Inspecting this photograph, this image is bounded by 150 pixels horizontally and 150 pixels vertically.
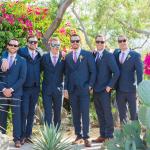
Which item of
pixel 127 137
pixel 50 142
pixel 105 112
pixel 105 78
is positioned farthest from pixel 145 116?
pixel 105 112

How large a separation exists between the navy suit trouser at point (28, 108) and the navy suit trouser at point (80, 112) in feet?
2.46

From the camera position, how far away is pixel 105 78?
400 inches

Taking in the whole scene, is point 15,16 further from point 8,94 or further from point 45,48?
point 8,94

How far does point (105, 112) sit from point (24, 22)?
3.89m

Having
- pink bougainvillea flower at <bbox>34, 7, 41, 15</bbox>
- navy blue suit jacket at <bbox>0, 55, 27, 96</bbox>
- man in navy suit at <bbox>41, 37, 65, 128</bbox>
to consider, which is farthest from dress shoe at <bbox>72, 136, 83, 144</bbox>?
pink bougainvillea flower at <bbox>34, 7, 41, 15</bbox>

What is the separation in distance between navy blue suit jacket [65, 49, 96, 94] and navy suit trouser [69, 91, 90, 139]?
0.13m

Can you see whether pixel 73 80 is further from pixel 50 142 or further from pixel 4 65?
pixel 50 142

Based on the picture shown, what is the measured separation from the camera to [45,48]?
13.3 metres

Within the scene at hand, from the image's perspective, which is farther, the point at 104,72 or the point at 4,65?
the point at 104,72

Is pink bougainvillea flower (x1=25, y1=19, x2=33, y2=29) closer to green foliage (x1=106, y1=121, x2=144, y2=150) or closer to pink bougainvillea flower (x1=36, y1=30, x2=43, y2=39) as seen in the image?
pink bougainvillea flower (x1=36, y1=30, x2=43, y2=39)

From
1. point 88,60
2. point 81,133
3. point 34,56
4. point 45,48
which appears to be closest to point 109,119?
point 81,133

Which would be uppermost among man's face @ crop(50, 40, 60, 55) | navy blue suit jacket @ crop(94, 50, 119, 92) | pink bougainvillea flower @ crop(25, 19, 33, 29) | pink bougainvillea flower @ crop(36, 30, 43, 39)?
pink bougainvillea flower @ crop(25, 19, 33, 29)

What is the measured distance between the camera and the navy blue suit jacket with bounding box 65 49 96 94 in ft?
33.0

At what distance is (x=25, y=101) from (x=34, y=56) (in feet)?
3.02
